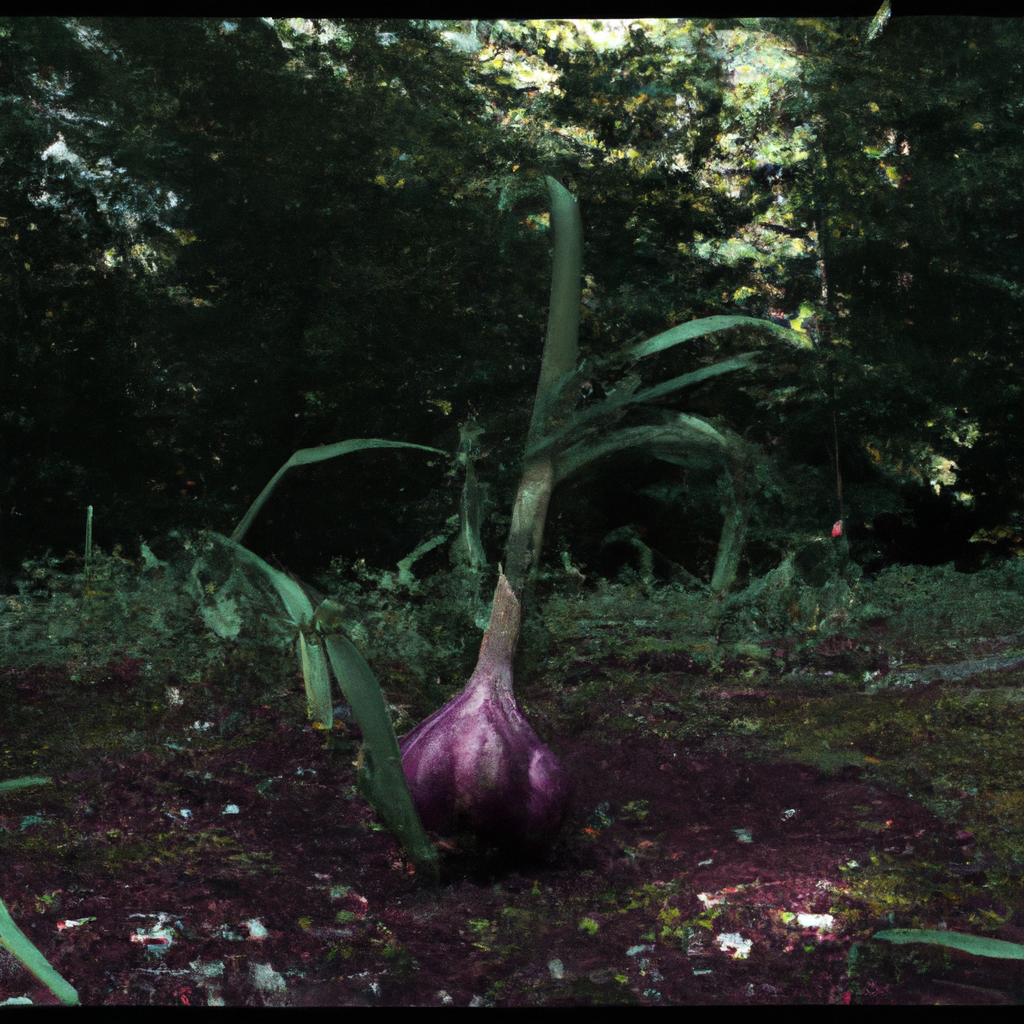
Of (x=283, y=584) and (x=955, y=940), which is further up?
(x=283, y=584)

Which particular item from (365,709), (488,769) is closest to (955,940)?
(488,769)

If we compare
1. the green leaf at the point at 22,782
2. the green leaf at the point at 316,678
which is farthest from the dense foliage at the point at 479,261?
the green leaf at the point at 22,782

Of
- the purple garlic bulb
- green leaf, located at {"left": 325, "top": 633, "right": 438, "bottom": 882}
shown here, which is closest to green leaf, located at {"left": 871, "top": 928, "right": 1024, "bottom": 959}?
the purple garlic bulb

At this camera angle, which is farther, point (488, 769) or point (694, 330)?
point (694, 330)

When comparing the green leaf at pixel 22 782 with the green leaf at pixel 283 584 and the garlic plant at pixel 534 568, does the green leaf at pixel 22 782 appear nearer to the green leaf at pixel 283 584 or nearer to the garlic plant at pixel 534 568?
the green leaf at pixel 283 584

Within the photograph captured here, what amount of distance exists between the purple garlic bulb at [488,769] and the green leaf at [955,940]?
0.53 m

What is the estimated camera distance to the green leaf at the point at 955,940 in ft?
4.77

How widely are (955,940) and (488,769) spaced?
744 millimetres

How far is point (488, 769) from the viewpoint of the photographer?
150cm

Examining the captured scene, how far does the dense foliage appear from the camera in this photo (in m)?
1.63

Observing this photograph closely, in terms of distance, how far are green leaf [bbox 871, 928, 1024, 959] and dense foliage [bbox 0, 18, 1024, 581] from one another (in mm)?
→ 571

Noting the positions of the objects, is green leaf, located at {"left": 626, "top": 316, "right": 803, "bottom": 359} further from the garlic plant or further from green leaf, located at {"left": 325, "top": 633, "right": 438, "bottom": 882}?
green leaf, located at {"left": 325, "top": 633, "right": 438, "bottom": 882}

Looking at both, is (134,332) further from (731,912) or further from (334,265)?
(731,912)

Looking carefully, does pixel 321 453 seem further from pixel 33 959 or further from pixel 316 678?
pixel 33 959
